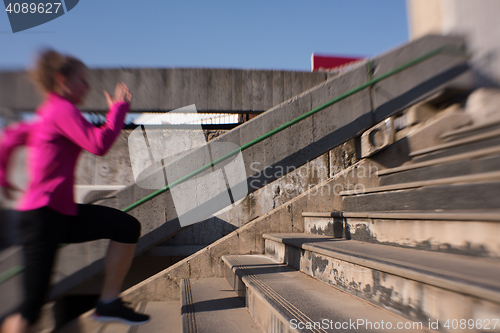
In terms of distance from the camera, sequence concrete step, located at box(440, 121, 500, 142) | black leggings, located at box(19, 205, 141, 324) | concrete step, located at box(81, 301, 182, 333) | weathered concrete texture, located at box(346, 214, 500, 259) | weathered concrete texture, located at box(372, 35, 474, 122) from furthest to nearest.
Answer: weathered concrete texture, located at box(372, 35, 474, 122)
concrete step, located at box(440, 121, 500, 142)
concrete step, located at box(81, 301, 182, 333)
weathered concrete texture, located at box(346, 214, 500, 259)
black leggings, located at box(19, 205, 141, 324)

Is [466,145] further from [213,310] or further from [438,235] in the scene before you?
[213,310]

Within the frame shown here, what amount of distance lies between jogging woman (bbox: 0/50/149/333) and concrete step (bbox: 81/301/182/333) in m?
0.66

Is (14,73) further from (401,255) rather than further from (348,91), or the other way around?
(401,255)

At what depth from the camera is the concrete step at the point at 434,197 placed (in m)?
1.72

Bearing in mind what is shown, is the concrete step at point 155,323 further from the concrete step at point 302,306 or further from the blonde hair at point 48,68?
the blonde hair at point 48,68

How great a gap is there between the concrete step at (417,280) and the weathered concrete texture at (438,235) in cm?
6

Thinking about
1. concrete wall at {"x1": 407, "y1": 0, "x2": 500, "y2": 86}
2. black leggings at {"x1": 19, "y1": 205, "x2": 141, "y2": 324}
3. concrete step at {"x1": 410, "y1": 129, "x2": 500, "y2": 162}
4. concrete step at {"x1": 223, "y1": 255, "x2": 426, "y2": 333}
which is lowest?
concrete step at {"x1": 223, "y1": 255, "x2": 426, "y2": 333}

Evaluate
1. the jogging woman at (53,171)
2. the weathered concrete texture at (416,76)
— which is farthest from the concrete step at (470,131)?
the jogging woman at (53,171)

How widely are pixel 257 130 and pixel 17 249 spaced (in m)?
2.12

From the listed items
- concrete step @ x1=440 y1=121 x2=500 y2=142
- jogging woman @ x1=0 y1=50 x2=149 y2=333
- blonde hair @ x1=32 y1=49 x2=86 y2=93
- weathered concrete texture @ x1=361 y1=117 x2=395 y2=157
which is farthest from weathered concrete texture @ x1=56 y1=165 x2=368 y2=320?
blonde hair @ x1=32 y1=49 x2=86 y2=93

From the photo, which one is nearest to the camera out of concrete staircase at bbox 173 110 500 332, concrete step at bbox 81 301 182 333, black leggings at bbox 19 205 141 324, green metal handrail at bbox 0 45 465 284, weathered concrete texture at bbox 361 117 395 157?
concrete staircase at bbox 173 110 500 332

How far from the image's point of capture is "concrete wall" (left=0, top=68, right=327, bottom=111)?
400cm

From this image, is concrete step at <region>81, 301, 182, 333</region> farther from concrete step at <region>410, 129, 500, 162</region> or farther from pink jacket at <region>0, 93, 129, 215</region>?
concrete step at <region>410, 129, 500, 162</region>

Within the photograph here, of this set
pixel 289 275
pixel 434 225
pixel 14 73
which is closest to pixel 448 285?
pixel 434 225
